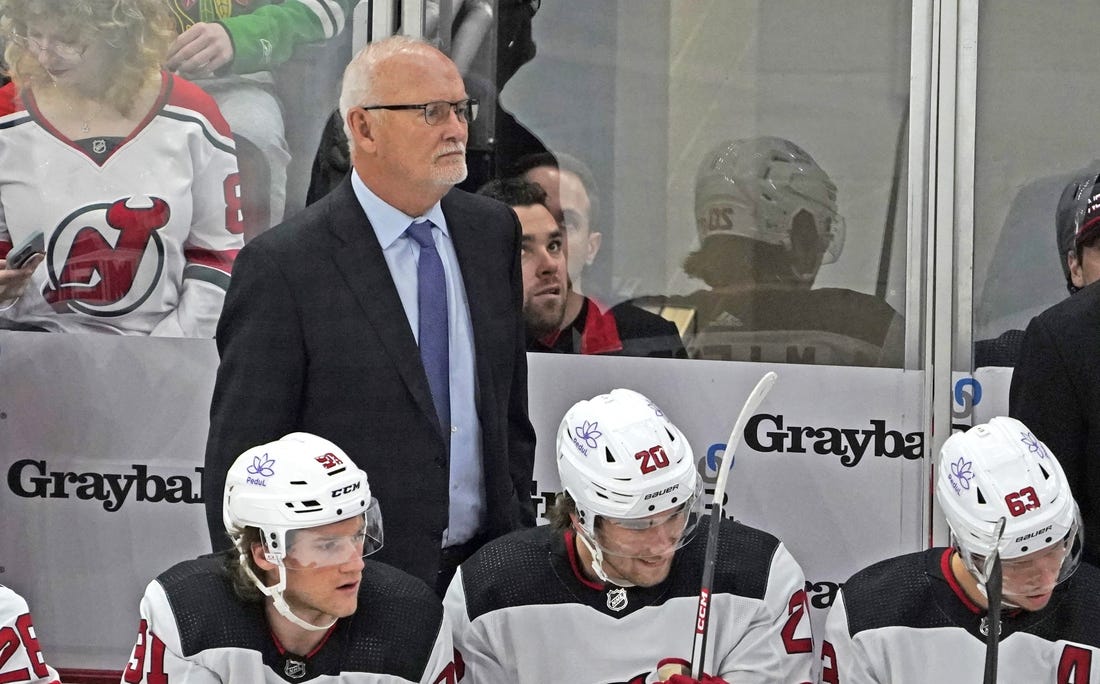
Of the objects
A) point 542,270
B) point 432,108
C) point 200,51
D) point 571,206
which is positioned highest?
point 200,51

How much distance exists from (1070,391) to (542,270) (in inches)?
57.7

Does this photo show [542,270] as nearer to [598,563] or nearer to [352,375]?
[352,375]

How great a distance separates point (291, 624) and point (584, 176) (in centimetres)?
179

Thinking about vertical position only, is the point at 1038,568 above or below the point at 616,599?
above

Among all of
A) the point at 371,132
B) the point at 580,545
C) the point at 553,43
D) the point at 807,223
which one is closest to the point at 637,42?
the point at 553,43

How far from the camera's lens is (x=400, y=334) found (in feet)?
11.7

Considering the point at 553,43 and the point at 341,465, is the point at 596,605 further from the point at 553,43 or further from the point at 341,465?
the point at 553,43

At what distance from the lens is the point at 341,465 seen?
9.96 feet

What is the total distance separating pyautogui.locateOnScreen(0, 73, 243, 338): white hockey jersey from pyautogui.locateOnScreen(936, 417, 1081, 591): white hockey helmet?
2.13 metres

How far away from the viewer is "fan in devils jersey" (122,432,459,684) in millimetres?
2975

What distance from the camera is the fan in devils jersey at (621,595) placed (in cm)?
317

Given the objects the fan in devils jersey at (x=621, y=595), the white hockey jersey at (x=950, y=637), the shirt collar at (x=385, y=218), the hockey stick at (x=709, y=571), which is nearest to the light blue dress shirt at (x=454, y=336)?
the shirt collar at (x=385, y=218)

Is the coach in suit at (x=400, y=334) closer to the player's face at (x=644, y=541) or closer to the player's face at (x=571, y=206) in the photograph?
the player's face at (x=644, y=541)

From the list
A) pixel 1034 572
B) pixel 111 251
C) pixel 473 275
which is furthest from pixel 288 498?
pixel 111 251
